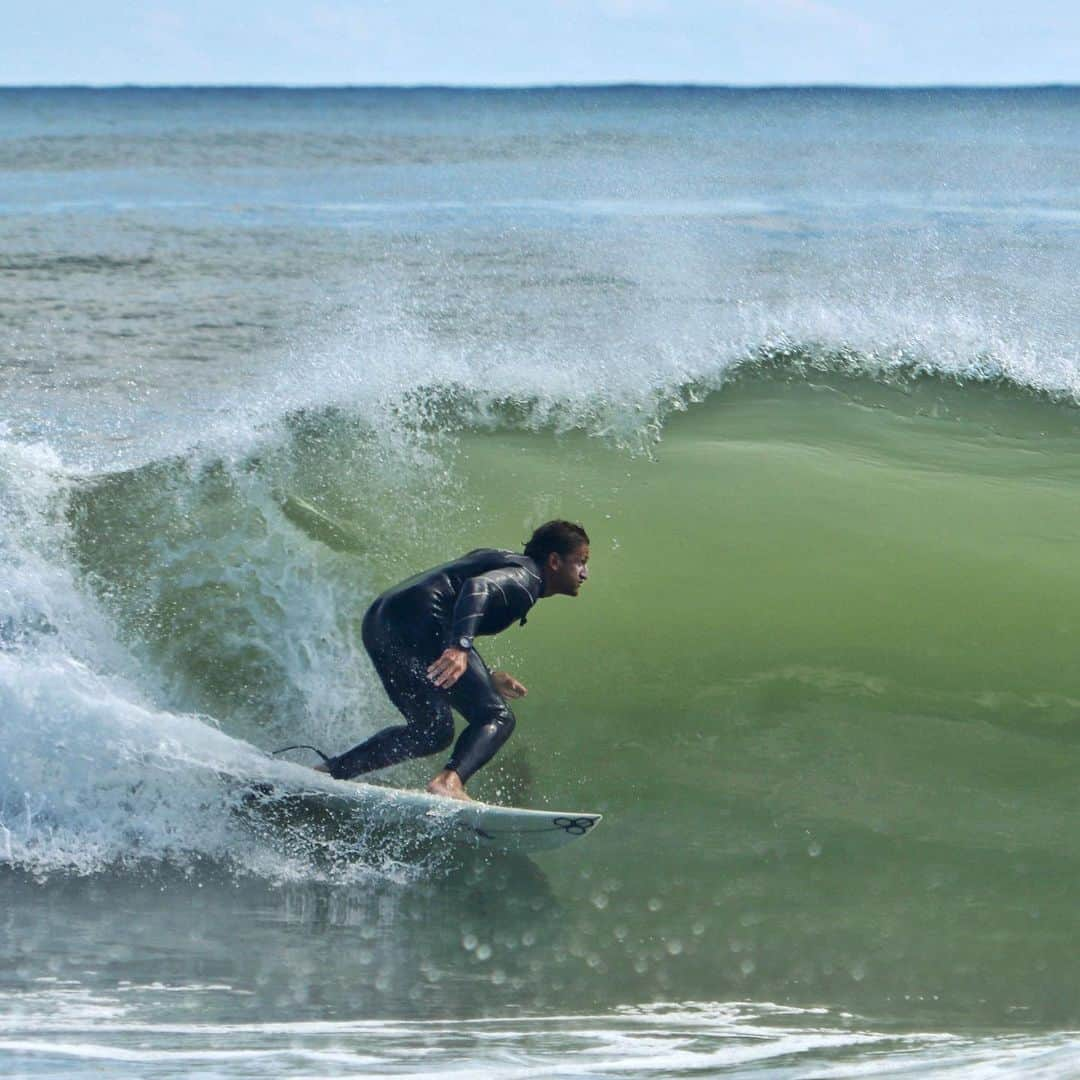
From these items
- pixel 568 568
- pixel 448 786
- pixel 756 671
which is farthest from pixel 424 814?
pixel 756 671

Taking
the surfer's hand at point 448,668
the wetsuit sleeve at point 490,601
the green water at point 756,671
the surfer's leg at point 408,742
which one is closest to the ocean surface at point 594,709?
the green water at point 756,671

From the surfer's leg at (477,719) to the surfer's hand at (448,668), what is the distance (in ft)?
0.56

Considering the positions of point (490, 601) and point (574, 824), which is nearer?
point (574, 824)

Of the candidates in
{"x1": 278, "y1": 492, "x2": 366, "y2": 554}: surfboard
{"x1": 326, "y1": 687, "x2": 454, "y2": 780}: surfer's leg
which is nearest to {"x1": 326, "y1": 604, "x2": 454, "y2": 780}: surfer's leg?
{"x1": 326, "y1": 687, "x2": 454, "y2": 780}: surfer's leg

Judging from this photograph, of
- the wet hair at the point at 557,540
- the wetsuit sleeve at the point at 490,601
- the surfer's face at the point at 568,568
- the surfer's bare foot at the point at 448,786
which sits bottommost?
→ the surfer's bare foot at the point at 448,786

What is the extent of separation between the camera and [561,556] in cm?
519

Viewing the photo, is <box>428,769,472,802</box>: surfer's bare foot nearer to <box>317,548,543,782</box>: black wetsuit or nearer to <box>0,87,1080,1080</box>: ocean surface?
<box>317,548,543,782</box>: black wetsuit

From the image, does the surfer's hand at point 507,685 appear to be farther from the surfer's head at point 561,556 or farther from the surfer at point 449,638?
the surfer's head at point 561,556

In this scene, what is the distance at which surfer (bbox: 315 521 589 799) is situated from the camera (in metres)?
5.04

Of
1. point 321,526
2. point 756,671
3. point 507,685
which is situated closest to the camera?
point 507,685

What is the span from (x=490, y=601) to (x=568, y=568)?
337 mm

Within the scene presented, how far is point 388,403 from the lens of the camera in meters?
8.45

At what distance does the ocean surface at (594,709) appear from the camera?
418 centimetres

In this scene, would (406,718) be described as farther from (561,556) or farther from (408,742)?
(561,556)
